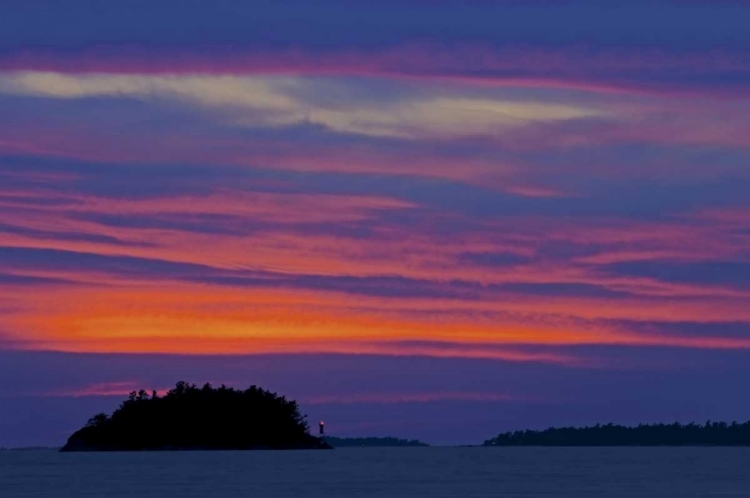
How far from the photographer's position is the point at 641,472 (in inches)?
7721

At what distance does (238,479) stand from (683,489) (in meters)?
49.8

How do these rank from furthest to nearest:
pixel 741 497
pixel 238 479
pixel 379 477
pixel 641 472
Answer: pixel 641 472 < pixel 379 477 < pixel 238 479 < pixel 741 497

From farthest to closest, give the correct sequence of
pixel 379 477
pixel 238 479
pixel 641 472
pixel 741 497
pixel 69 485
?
pixel 641 472 < pixel 379 477 < pixel 238 479 < pixel 69 485 < pixel 741 497

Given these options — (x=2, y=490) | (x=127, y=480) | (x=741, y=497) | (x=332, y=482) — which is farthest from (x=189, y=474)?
(x=741, y=497)

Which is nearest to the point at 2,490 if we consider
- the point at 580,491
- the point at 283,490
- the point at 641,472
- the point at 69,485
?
the point at 69,485

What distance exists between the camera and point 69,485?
153 metres

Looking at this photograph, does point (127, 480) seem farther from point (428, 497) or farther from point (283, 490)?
point (428, 497)

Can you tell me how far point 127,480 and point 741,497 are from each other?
70.8 m

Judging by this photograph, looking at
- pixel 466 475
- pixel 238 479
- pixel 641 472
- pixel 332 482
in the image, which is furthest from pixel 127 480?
pixel 641 472

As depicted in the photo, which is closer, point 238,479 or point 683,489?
point 683,489

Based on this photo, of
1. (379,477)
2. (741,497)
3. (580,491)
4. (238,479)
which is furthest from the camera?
(379,477)

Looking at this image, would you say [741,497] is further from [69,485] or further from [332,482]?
[69,485]

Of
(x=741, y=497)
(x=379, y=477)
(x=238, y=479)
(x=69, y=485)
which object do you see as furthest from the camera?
(x=379, y=477)

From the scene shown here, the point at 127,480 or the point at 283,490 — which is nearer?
the point at 283,490
